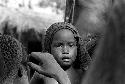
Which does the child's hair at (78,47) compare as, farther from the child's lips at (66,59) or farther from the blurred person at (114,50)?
the blurred person at (114,50)

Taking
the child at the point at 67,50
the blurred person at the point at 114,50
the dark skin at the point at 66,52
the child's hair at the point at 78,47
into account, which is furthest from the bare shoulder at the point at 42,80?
the blurred person at the point at 114,50

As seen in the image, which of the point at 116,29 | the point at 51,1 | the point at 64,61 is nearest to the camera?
the point at 116,29

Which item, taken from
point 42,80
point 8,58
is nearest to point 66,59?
point 42,80

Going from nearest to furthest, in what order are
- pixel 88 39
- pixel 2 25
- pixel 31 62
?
pixel 31 62 → pixel 88 39 → pixel 2 25

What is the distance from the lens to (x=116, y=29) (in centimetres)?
115

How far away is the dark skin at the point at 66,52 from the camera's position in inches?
141

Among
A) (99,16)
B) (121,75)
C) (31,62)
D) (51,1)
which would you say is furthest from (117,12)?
(51,1)

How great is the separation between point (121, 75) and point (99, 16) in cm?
358

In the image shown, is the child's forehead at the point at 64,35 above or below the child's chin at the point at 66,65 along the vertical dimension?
above

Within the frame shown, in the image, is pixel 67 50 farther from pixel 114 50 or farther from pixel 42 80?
pixel 114 50

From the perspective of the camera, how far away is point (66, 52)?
3574mm

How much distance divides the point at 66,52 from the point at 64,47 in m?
0.05

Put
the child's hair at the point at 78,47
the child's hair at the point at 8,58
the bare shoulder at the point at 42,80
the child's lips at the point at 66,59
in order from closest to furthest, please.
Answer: the child's hair at the point at 8,58 < the bare shoulder at the point at 42,80 < the child's lips at the point at 66,59 < the child's hair at the point at 78,47

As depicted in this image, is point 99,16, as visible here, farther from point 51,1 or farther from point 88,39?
point 51,1
